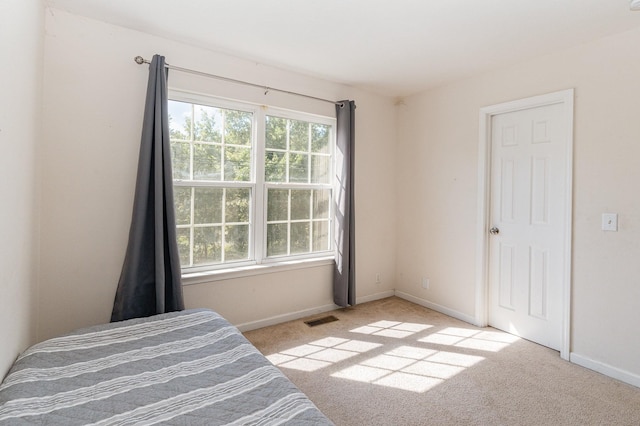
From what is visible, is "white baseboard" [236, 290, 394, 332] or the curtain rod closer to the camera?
the curtain rod

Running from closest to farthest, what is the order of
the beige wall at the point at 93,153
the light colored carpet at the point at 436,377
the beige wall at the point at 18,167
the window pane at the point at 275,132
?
the beige wall at the point at 18,167 < the light colored carpet at the point at 436,377 < the beige wall at the point at 93,153 < the window pane at the point at 275,132

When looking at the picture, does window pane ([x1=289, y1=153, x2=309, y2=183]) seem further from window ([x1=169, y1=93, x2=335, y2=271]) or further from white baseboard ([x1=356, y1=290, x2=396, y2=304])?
white baseboard ([x1=356, y1=290, x2=396, y2=304])

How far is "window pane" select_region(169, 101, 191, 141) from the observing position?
102 inches

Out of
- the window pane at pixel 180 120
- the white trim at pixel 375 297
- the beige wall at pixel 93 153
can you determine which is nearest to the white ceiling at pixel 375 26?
the beige wall at pixel 93 153

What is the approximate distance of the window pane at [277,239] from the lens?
312 centimetres

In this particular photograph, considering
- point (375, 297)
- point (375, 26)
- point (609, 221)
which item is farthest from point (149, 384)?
point (609, 221)

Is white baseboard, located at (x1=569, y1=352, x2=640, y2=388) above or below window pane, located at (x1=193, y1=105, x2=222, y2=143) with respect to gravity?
below

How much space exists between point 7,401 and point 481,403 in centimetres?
231

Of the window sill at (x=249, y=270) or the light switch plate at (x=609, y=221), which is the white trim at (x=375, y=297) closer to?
the window sill at (x=249, y=270)

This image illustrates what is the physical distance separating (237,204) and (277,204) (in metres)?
0.41

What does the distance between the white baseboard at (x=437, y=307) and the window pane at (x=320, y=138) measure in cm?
198

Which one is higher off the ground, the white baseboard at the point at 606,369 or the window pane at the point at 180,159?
the window pane at the point at 180,159

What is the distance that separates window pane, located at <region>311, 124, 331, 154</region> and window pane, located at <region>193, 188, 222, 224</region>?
1.13m

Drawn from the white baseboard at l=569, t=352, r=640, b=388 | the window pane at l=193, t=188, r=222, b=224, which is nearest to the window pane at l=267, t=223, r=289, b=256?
the window pane at l=193, t=188, r=222, b=224
